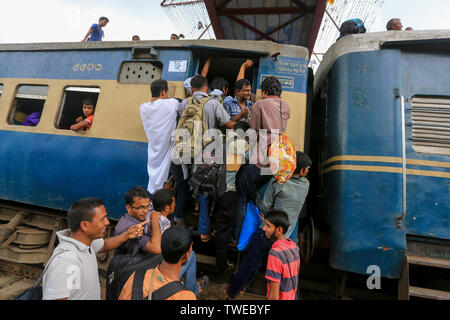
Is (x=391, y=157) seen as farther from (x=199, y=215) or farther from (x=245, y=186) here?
(x=199, y=215)

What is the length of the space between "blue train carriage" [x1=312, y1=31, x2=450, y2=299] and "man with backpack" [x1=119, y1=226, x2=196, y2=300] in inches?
71.7

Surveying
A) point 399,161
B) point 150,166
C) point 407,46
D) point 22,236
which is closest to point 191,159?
point 150,166

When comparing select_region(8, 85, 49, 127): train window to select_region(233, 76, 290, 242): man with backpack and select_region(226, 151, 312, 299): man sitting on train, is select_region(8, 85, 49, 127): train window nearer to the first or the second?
select_region(233, 76, 290, 242): man with backpack

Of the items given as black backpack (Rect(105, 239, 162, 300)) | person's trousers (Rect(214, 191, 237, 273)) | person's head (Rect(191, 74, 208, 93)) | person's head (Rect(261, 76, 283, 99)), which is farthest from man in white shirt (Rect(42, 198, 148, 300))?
person's head (Rect(261, 76, 283, 99))

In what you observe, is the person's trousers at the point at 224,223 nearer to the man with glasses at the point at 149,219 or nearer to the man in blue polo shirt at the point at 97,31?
the man with glasses at the point at 149,219

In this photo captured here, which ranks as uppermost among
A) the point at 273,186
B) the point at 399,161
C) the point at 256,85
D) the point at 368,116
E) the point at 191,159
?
the point at 256,85

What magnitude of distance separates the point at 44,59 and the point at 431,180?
5.76 metres

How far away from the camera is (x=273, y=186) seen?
224 cm

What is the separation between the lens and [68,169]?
11.2 feet

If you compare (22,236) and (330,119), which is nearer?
(330,119)

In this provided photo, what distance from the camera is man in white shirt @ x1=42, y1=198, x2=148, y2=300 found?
1306mm

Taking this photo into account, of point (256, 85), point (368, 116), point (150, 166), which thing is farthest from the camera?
point (256, 85)
